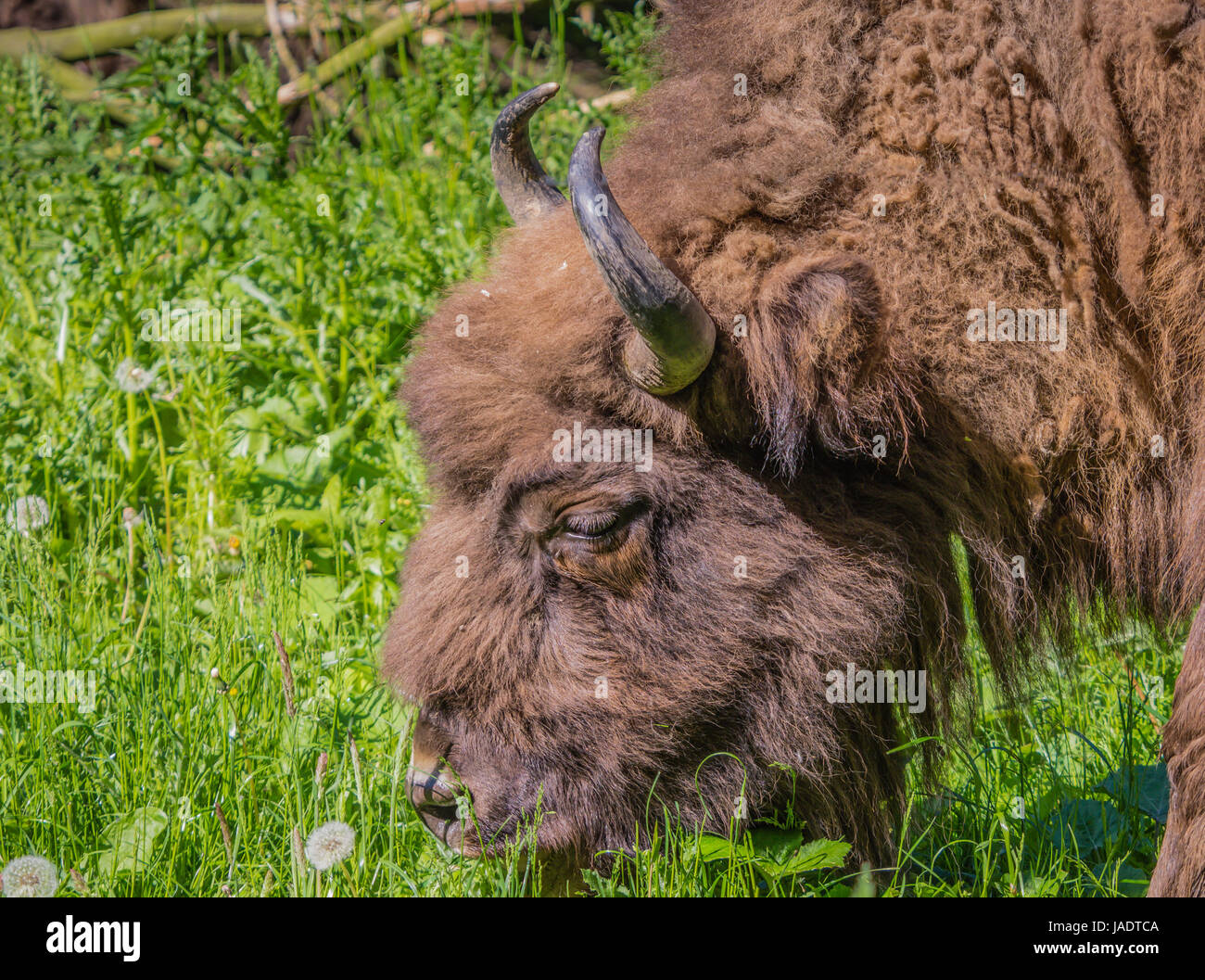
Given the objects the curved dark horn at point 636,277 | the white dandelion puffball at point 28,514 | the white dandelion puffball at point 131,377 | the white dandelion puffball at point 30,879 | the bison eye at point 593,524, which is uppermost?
the curved dark horn at point 636,277

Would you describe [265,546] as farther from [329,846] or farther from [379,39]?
[379,39]

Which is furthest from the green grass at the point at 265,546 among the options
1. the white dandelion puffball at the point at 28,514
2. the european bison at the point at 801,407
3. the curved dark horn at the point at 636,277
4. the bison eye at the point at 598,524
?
the curved dark horn at the point at 636,277

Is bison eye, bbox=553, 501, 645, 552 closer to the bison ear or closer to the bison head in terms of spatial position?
the bison head

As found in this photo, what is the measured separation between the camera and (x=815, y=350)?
2770 mm

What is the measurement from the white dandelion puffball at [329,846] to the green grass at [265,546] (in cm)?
5

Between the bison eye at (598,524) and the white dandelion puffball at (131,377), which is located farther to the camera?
the white dandelion puffball at (131,377)

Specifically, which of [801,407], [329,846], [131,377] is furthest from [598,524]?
[131,377]

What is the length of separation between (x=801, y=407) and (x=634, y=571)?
59 centimetres

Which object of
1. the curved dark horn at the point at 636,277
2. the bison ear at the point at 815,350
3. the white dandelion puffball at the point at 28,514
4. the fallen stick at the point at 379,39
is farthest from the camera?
the fallen stick at the point at 379,39

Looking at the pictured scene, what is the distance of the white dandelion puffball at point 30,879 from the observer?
2750 mm

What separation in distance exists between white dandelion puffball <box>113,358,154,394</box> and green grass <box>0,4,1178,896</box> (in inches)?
3.4

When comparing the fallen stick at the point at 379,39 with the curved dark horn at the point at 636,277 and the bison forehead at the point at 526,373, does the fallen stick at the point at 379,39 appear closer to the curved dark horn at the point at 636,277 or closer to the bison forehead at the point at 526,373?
the bison forehead at the point at 526,373

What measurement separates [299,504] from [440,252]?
5.01 ft
